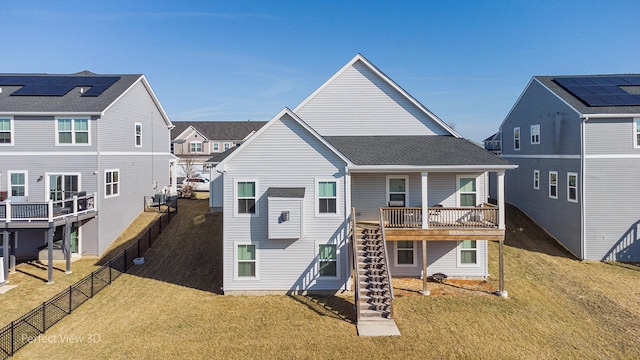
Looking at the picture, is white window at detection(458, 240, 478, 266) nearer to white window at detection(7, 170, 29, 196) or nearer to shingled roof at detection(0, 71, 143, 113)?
shingled roof at detection(0, 71, 143, 113)

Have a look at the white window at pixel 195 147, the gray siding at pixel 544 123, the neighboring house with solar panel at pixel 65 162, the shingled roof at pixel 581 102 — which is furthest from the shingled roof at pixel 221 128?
the shingled roof at pixel 581 102

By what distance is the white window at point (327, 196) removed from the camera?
49.2 ft

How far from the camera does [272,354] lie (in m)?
10.2

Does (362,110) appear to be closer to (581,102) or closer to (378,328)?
(378,328)

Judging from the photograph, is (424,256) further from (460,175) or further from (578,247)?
(578,247)

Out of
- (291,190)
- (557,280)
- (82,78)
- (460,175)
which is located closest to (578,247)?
(557,280)

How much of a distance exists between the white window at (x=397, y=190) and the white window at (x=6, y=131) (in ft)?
70.5

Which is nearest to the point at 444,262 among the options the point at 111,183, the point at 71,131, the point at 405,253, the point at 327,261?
the point at 405,253

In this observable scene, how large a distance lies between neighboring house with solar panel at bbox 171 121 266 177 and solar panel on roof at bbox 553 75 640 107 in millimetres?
39315

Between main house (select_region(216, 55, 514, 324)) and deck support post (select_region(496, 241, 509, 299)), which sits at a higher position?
main house (select_region(216, 55, 514, 324))

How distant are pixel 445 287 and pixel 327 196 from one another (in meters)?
7.01

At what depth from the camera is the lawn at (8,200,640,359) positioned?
1043cm

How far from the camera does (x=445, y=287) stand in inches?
615

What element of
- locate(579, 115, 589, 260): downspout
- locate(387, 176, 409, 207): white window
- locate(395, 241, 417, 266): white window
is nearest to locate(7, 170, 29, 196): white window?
locate(387, 176, 409, 207): white window
